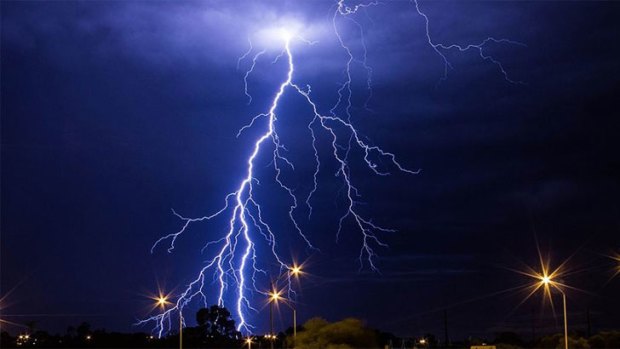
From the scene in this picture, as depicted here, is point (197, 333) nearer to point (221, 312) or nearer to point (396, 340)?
point (221, 312)

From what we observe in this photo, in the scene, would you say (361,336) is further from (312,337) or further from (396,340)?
(396,340)

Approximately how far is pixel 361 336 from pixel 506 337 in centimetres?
3886

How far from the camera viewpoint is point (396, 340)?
85750 millimetres

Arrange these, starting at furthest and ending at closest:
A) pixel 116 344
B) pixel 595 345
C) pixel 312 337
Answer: pixel 116 344, pixel 595 345, pixel 312 337

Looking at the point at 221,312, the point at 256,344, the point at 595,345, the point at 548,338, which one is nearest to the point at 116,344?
the point at 221,312

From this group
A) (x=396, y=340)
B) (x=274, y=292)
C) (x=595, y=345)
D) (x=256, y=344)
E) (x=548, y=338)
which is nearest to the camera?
(x=274, y=292)

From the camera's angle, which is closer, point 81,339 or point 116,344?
point 116,344

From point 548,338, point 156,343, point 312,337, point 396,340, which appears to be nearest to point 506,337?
point 396,340

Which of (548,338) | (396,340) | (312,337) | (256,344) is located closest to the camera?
(312,337)

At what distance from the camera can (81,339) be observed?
101 meters

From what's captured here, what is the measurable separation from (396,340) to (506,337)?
10993mm

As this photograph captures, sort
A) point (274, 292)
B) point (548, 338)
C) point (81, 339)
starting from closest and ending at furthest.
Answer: point (274, 292) → point (548, 338) → point (81, 339)

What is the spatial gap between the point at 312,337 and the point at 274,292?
786 cm

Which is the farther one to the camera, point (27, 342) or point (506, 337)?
point (27, 342)
